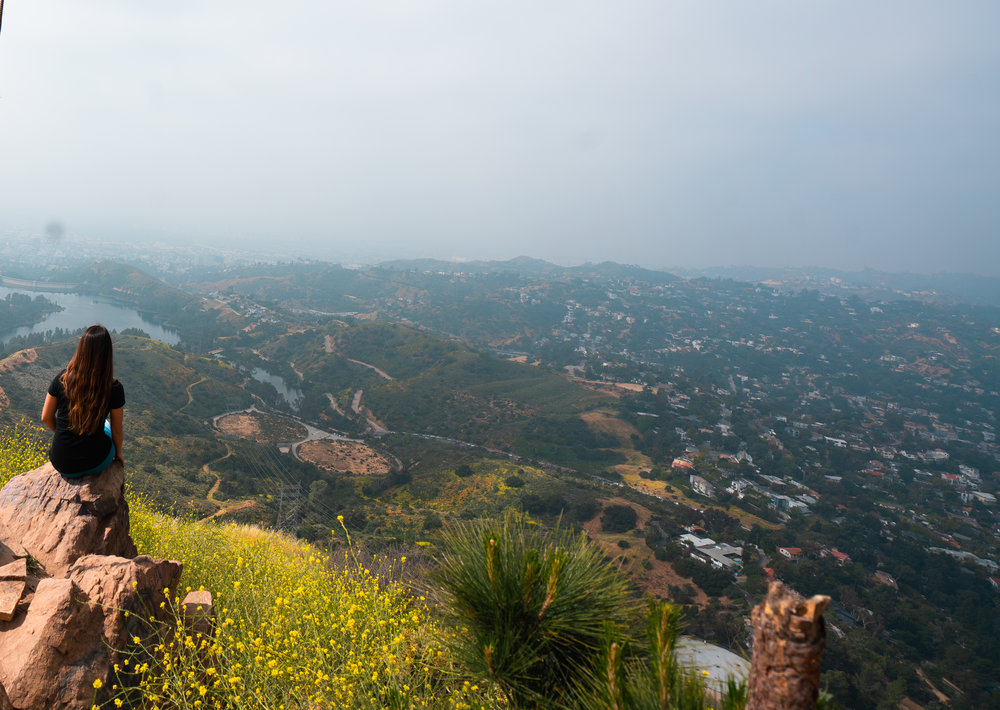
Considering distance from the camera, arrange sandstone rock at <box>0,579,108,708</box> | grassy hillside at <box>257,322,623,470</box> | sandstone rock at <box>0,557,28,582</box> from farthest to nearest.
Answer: grassy hillside at <box>257,322,623,470</box>, sandstone rock at <box>0,557,28,582</box>, sandstone rock at <box>0,579,108,708</box>

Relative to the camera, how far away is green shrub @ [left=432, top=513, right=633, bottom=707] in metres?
2.68

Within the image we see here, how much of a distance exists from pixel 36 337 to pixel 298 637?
320 ft

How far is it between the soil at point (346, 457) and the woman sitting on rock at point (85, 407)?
138ft

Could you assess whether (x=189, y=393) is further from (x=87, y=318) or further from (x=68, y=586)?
(x=87, y=318)

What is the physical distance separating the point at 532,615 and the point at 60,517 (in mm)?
4153

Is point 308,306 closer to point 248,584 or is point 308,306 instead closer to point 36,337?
point 36,337

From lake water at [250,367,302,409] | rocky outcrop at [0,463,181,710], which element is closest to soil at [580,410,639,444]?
lake water at [250,367,302,409]

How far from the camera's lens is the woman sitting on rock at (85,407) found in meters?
3.68

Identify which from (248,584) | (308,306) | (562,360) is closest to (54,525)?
(248,584)

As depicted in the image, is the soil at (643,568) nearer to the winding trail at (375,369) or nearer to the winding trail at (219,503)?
the winding trail at (219,503)

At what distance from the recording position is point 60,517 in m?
3.99

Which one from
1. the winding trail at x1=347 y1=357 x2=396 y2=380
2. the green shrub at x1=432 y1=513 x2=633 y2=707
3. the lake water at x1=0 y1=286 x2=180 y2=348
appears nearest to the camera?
the green shrub at x1=432 y1=513 x2=633 y2=707

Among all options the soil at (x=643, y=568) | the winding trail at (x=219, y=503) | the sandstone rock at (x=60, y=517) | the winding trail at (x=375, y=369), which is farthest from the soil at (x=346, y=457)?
the sandstone rock at (x=60, y=517)

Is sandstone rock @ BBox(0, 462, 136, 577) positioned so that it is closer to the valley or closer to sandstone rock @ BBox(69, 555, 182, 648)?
sandstone rock @ BBox(69, 555, 182, 648)
